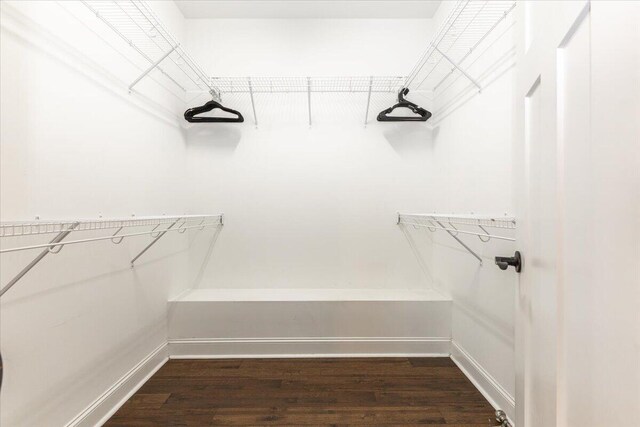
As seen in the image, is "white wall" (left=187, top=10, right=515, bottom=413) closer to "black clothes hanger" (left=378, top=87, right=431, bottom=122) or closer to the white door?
"black clothes hanger" (left=378, top=87, right=431, bottom=122)

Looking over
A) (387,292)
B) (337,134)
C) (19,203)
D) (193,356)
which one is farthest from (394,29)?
(193,356)

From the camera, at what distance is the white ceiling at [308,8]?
6.90 feet

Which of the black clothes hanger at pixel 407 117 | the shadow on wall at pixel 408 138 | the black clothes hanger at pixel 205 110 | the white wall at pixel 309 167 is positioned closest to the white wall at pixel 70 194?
the black clothes hanger at pixel 205 110

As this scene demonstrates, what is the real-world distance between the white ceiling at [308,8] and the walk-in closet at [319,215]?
2cm

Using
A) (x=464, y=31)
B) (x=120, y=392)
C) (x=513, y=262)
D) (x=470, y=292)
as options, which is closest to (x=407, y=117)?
(x=464, y=31)

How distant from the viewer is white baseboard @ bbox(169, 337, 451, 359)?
199cm

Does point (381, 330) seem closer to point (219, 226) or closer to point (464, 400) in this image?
point (464, 400)

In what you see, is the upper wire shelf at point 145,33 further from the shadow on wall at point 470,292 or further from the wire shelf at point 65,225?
the shadow on wall at point 470,292

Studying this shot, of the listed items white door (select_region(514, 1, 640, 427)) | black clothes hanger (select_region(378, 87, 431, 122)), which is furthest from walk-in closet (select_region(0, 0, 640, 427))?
black clothes hanger (select_region(378, 87, 431, 122))

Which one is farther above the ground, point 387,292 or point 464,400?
point 387,292

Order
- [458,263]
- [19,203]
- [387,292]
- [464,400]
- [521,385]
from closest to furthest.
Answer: [521,385] < [19,203] < [464,400] < [458,263] < [387,292]

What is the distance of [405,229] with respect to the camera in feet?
7.51

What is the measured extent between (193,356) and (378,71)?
2.69 metres

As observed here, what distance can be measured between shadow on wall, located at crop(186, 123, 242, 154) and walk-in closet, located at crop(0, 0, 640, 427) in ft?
0.06
